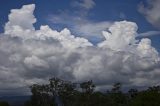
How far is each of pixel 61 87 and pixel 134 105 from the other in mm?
55995

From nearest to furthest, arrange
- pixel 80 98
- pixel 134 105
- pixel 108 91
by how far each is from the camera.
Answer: pixel 134 105, pixel 80 98, pixel 108 91

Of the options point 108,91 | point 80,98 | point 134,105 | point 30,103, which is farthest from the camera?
point 108,91

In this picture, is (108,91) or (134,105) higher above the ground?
(108,91)

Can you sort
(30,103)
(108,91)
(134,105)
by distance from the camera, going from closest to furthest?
(134,105), (30,103), (108,91)

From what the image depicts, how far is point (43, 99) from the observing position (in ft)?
474

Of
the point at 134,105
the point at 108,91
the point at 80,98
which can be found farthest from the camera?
the point at 108,91

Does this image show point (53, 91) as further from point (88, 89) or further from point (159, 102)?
point (159, 102)

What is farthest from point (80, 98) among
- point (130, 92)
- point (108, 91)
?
point (130, 92)

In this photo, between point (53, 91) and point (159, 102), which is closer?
point (159, 102)

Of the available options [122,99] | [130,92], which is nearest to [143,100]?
Answer: [122,99]

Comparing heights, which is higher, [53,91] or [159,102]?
[53,91]

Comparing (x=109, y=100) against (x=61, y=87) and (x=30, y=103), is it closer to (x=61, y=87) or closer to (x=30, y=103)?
(x=61, y=87)

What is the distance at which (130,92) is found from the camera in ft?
555

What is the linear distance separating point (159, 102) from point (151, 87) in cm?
5850
